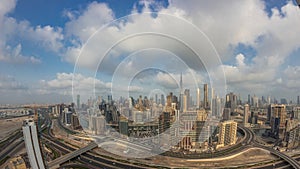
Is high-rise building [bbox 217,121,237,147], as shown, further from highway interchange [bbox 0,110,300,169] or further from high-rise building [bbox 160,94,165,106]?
high-rise building [bbox 160,94,165,106]

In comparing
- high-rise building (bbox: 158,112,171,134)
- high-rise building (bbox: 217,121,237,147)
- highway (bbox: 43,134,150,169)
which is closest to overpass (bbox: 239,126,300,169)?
high-rise building (bbox: 217,121,237,147)

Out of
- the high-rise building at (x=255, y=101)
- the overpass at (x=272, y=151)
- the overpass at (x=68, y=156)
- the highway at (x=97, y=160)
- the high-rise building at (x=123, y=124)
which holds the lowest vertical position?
the overpass at (x=272, y=151)

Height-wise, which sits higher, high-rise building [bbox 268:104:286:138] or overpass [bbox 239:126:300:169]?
high-rise building [bbox 268:104:286:138]

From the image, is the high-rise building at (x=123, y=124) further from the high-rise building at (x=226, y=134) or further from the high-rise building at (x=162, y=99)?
the high-rise building at (x=226, y=134)

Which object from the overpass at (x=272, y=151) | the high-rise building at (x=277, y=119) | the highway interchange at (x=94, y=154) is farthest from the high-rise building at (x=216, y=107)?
the high-rise building at (x=277, y=119)

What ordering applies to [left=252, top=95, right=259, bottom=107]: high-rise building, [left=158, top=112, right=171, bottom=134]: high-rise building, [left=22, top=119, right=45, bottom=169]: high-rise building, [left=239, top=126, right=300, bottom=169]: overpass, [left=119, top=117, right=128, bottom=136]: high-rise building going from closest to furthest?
[left=22, top=119, right=45, bottom=169]: high-rise building < [left=119, top=117, right=128, bottom=136]: high-rise building < [left=158, top=112, right=171, bottom=134]: high-rise building < [left=239, top=126, right=300, bottom=169]: overpass < [left=252, top=95, right=259, bottom=107]: high-rise building

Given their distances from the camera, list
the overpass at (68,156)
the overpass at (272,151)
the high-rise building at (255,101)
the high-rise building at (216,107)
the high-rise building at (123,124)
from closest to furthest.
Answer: the high-rise building at (216,107) < the high-rise building at (123,124) < the overpass at (68,156) < the overpass at (272,151) < the high-rise building at (255,101)

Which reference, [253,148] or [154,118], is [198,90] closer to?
[154,118]

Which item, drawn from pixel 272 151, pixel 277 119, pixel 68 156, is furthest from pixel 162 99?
pixel 277 119

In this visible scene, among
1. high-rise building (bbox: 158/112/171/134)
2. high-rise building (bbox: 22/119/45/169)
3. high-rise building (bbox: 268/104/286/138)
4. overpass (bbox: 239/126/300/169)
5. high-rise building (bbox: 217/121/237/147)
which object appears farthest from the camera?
high-rise building (bbox: 268/104/286/138)
